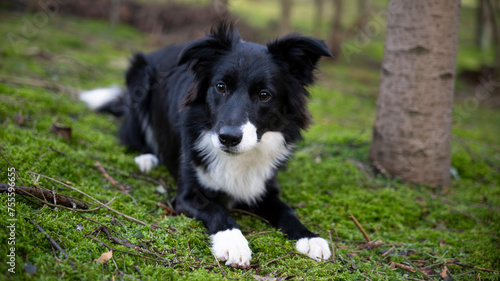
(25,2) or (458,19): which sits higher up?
(458,19)

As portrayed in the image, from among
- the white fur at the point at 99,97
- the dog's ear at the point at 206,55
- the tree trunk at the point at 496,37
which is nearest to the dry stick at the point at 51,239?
the dog's ear at the point at 206,55

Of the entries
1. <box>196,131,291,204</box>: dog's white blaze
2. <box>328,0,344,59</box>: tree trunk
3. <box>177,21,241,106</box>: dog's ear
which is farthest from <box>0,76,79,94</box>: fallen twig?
<box>328,0,344,59</box>: tree trunk

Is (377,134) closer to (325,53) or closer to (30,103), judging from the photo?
(325,53)

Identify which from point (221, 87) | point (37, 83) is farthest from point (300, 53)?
point (37, 83)

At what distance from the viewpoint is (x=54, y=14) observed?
1183 cm

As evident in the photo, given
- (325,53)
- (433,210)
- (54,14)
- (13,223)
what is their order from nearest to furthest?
(13,223) < (325,53) < (433,210) < (54,14)

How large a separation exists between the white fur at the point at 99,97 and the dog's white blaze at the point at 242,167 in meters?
2.67

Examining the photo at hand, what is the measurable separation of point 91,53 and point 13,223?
24.2 feet

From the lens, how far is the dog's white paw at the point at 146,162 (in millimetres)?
4109

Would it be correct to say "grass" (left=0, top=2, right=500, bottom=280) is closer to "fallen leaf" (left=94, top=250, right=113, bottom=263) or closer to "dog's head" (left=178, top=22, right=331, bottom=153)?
"fallen leaf" (left=94, top=250, right=113, bottom=263)

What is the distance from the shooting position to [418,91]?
4125mm

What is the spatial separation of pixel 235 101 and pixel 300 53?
30.4 inches

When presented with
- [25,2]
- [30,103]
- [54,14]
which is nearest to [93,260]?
[30,103]

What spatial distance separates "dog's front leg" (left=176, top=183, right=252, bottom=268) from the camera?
2.63 meters
